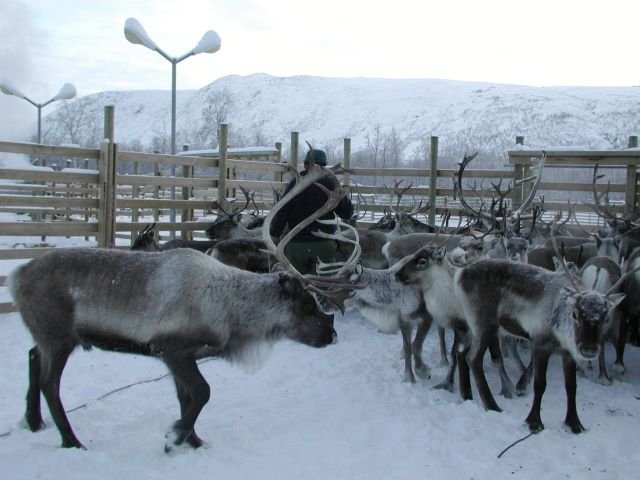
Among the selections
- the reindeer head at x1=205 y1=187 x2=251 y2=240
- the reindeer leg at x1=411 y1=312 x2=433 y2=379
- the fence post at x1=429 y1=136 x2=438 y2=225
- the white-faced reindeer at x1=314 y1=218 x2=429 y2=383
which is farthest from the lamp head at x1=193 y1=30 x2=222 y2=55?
the reindeer leg at x1=411 y1=312 x2=433 y2=379

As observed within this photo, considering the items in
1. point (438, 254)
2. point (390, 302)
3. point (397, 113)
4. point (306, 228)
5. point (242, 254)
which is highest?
point (397, 113)

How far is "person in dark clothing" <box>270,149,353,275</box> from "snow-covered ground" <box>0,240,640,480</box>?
111 cm

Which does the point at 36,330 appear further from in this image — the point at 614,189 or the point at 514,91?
the point at 514,91

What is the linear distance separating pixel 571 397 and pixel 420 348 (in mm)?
1428

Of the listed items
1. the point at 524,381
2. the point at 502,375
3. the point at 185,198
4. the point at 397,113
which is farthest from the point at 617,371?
the point at 397,113

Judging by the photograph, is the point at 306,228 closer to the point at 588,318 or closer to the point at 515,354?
the point at 515,354

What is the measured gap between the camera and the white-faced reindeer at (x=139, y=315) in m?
3.60

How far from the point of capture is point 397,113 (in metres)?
86.5

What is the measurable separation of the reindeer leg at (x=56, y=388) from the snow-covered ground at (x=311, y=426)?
118 mm

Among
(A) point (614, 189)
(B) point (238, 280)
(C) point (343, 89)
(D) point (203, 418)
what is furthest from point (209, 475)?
(C) point (343, 89)

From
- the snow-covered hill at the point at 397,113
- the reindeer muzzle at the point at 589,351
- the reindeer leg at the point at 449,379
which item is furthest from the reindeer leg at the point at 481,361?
the snow-covered hill at the point at 397,113

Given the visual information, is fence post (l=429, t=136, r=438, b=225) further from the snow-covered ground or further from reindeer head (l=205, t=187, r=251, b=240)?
the snow-covered ground

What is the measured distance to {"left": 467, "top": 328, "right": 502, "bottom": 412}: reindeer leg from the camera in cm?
455

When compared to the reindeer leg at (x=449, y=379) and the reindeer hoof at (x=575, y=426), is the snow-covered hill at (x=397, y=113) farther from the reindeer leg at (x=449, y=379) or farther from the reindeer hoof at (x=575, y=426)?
the reindeer hoof at (x=575, y=426)
